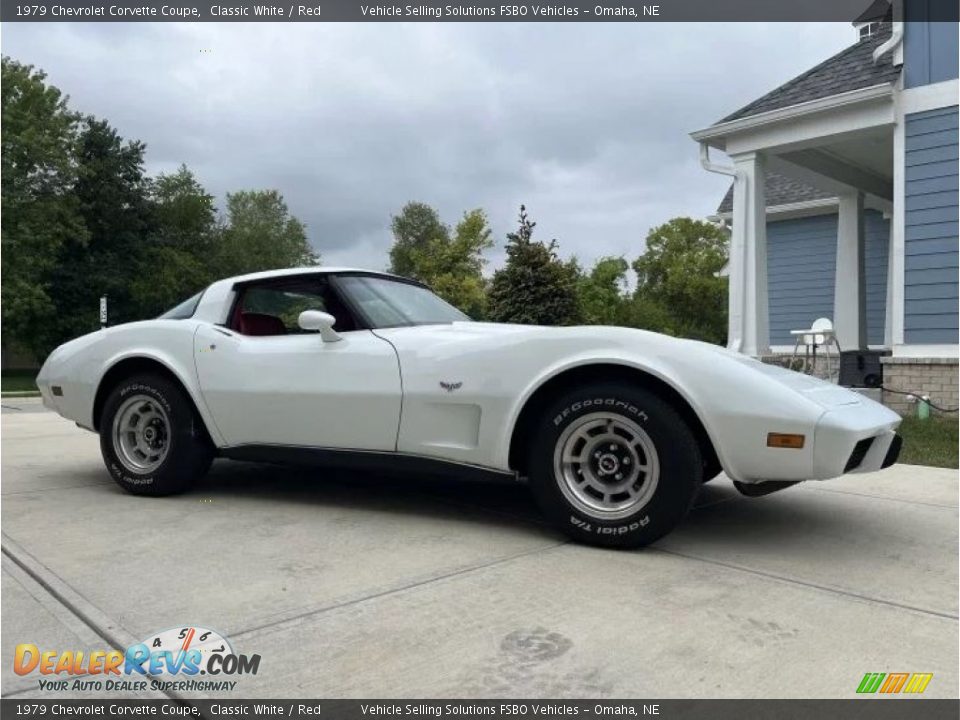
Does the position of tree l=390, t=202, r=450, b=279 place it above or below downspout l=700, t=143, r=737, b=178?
above

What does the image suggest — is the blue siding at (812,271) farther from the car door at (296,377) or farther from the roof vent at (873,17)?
the car door at (296,377)

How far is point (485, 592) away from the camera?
2539mm

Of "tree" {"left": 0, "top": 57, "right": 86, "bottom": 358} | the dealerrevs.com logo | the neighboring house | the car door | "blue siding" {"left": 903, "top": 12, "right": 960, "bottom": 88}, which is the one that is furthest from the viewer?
"tree" {"left": 0, "top": 57, "right": 86, "bottom": 358}

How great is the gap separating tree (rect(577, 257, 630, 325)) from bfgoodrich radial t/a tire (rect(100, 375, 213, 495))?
3181 centimetres

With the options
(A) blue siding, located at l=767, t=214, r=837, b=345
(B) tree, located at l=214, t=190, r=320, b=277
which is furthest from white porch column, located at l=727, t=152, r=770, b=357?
(B) tree, located at l=214, t=190, r=320, b=277

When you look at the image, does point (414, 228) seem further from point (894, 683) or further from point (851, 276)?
point (894, 683)

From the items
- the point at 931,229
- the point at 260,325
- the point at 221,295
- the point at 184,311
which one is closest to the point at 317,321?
the point at 260,325

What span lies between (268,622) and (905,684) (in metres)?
1.82

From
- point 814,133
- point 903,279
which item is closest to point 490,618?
point 903,279

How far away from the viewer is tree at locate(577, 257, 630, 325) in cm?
3711

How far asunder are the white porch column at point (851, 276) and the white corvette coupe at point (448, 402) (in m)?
9.95

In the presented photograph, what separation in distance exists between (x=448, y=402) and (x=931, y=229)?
26.4ft

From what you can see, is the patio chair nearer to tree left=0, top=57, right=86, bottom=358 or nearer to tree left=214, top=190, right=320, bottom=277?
tree left=0, top=57, right=86, bottom=358

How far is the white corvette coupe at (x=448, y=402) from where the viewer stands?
289 cm
